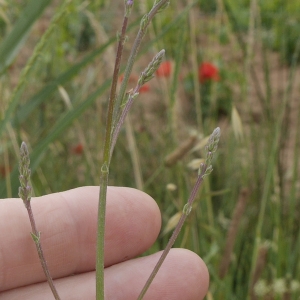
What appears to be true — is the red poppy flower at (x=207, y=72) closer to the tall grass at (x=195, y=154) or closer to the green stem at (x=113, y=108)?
the tall grass at (x=195, y=154)

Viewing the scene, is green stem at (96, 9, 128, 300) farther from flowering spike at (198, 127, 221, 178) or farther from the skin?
the skin

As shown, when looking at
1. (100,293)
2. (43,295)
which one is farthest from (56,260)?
(100,293)

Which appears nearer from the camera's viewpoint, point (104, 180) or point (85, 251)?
point (104, 180)

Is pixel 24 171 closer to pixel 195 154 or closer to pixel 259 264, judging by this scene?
pixel 259 264

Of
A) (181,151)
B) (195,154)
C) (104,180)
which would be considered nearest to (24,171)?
(104,180)

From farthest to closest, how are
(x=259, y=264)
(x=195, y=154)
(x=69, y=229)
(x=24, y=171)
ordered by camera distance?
(x=195, y=154) < (x=259, y=264) < (x=69, y=229) < (x=24, y=171)

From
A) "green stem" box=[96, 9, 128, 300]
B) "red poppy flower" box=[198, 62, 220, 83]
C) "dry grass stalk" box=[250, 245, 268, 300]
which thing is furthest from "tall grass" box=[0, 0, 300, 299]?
"green stem" box=[96, 9, 128, 300]

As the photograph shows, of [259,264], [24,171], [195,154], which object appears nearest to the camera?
[24,171]
